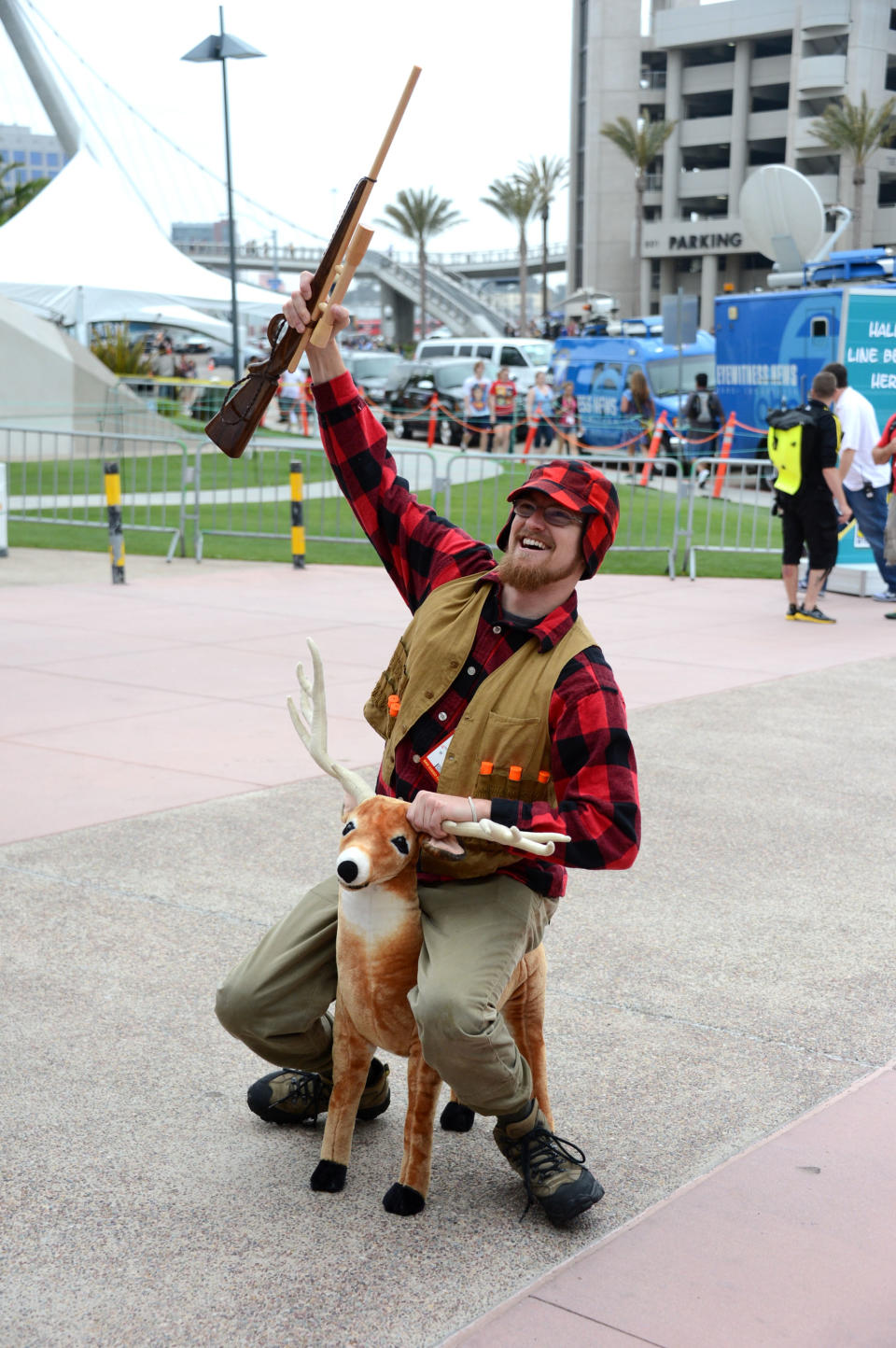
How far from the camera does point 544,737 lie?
3.12m

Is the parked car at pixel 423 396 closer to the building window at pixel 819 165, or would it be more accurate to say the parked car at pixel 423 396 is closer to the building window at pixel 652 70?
the building window at pixel 819 165

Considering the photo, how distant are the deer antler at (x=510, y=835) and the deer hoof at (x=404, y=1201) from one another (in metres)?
0.82

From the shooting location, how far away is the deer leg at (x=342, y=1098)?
10.6 ft

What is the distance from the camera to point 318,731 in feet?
11.0

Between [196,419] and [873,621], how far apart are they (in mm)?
22702

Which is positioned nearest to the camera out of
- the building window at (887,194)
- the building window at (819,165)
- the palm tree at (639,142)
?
the building window at (819,165)

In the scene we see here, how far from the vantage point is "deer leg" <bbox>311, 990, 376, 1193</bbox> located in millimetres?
3242

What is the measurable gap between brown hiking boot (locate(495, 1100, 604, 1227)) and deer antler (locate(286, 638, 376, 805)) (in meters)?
0.79

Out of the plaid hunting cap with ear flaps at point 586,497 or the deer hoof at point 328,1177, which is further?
the deer hoof at point 328,1177

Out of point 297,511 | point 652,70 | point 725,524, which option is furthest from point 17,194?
point 652,70

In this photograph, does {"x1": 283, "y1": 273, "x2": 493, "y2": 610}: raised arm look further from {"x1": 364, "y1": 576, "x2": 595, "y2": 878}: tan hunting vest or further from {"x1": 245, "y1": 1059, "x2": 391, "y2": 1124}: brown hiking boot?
{"x1": 245, "y1": 1059, "x2": 391, "y2": 1124}: brown hiking boot

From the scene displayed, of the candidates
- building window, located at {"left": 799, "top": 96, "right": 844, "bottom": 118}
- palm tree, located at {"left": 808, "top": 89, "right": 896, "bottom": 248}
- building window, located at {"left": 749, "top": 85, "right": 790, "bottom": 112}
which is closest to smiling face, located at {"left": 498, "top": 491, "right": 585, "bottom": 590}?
palm tree, located at {"left": 808, "top": 89, "right": 896, "bottom": 248}

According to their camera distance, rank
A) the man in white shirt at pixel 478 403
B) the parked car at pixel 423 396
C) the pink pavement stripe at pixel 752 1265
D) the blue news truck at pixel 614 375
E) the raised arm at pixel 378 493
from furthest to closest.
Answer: the parked car at pixel 423 396 < the man in white shirt at pixel 478 403 < the blue news truck at pixel 614 375 < the raised arm at pixel 378 493 < the pink pavement stripe at pixel 752 1265

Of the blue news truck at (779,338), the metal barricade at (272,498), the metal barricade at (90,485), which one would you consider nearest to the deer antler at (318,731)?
the metal barricade at (272,498)
